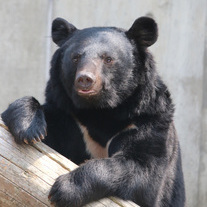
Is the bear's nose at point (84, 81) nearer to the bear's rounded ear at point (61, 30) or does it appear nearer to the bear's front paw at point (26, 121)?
the bear's front paw at point (26, 121)

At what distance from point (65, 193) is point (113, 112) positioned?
1.35 meters

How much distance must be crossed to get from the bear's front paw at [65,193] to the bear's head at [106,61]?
0.94m

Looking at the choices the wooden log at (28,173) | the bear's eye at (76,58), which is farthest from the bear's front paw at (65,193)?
the bear's eye at (76,58)

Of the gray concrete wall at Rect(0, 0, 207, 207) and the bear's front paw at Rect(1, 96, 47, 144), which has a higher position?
the bear's front paw at Rect(1, 96, 47, 144)

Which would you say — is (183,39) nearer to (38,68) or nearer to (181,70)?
(181,70)

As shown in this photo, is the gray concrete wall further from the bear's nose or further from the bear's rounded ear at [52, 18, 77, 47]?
the bear's nose

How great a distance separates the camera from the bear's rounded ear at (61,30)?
5859 mm

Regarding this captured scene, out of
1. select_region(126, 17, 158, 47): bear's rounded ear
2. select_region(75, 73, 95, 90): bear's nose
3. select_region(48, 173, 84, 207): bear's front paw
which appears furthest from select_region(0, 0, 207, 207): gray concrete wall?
select_region(48, 173, 84, 207): bear's front paw

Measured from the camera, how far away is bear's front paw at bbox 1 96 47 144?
449cm

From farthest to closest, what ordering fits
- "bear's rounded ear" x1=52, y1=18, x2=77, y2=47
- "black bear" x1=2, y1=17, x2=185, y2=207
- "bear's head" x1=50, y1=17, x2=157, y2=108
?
"bear's rounded ear" x1=52, y1=18, x2=77, y2=47 < "bear's head" x1=50, y1=17, x2=157, y2=108 < "black bear" x1=2, y1=17, x2=185, y2=207

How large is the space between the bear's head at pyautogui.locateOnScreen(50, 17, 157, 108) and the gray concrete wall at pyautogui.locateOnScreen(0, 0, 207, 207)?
4068 mm

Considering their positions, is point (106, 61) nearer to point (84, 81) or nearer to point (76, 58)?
point (76, 58)

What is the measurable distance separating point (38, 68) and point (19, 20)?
0.91 metres

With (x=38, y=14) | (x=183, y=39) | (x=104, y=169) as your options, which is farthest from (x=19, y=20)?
(x=104, y=169)
